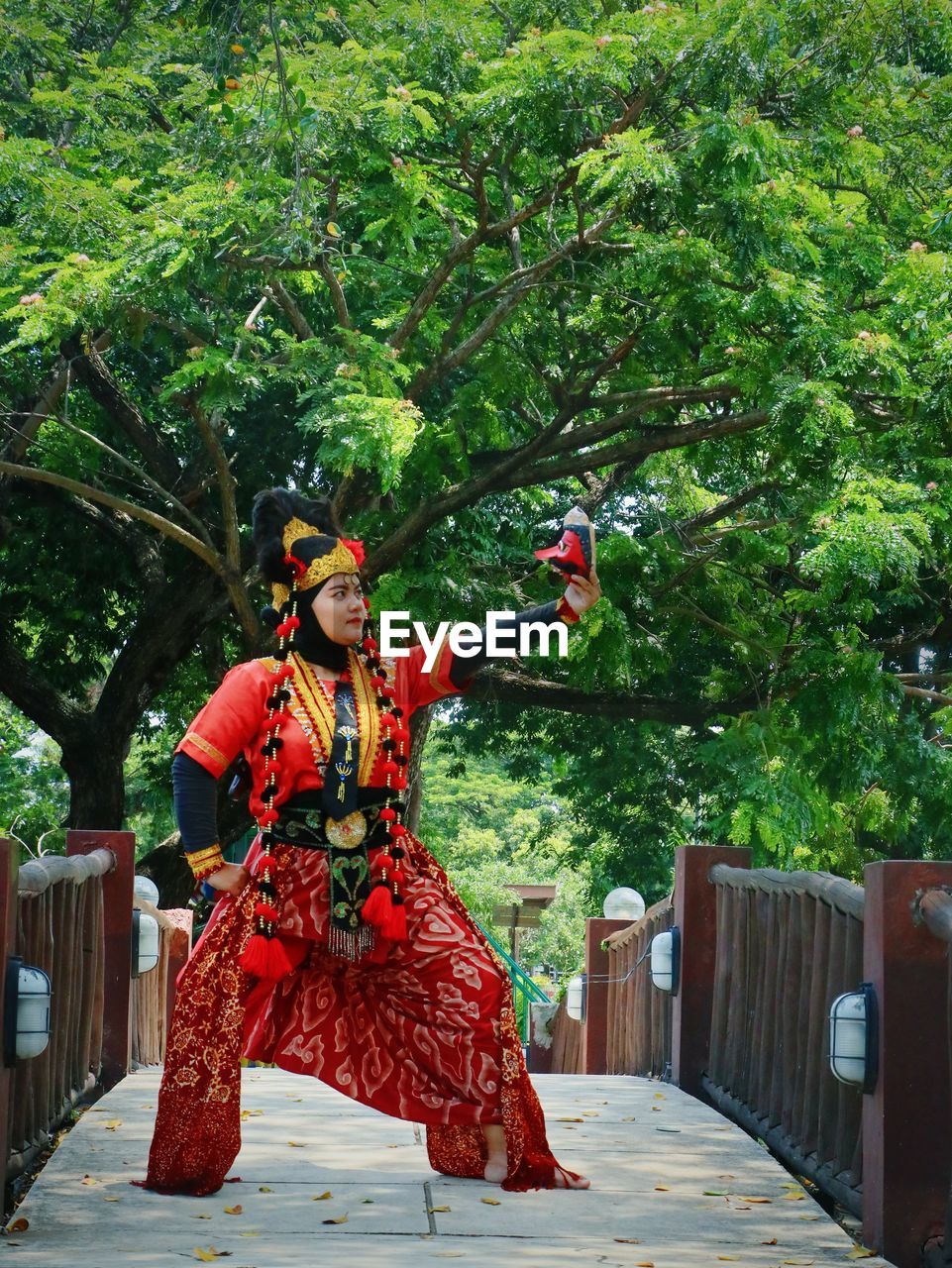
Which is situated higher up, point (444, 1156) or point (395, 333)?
point (395, 333)

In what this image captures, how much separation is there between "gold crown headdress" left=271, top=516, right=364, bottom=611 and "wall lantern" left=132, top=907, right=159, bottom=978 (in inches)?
113

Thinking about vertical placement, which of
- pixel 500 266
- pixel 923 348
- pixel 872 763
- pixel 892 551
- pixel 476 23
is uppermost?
pixel 476 23

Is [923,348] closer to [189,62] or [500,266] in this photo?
[500,266]

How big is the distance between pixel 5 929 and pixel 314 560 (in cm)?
132

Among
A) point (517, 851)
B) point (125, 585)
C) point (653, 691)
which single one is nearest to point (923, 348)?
point (653, 691)

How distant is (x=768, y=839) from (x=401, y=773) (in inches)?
299

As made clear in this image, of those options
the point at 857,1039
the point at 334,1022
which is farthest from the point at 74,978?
the point at 857,1039

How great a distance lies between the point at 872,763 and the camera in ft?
42.4

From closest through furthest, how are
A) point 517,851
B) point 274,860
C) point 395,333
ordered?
1. point 274,860
2. point 395,333
3. point 517,851

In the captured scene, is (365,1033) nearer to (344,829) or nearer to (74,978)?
(344,829)

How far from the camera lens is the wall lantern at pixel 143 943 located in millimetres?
7152

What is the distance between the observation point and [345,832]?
4566 mm

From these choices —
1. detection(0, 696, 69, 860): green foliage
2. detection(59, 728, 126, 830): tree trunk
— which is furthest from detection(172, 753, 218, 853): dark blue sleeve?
detection(0, 696, 69, 860): green foliage

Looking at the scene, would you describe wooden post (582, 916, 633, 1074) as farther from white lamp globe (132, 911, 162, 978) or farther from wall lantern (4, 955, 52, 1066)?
wall lantern (4, 955, 52, 1066)
